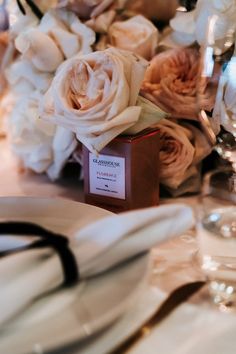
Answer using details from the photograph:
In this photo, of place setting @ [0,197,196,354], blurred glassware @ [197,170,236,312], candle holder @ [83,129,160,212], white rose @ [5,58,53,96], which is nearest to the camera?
place setting @ [0,197,196,354]

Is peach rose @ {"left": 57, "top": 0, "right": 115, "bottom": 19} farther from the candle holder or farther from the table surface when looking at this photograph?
the table surface

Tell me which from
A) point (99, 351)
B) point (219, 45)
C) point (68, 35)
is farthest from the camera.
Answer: point (68, 35)

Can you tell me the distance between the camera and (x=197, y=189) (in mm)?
683

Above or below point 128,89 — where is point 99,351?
below

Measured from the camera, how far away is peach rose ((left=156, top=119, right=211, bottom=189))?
64 cm

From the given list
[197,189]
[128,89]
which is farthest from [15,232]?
[197,189]

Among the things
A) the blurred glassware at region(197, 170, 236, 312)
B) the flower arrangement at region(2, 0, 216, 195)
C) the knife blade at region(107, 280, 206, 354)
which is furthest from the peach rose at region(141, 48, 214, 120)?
the knife blade at region(107, 280, 206, 354)

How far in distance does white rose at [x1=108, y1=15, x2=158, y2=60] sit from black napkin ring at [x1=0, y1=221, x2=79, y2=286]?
0.34m

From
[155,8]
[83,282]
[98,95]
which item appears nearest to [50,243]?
[83,282]

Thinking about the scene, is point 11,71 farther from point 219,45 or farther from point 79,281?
point 79,281

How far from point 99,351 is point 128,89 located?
0.96 feet

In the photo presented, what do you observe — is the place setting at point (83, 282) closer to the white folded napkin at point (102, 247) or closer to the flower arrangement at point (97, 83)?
the white folded napkin at point (102, 247)

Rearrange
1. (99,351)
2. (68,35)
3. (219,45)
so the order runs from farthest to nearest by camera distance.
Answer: (68,35) → (219,45) → (99,351)

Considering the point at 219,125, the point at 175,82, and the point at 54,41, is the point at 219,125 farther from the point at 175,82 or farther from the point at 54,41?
the point at 54,41
